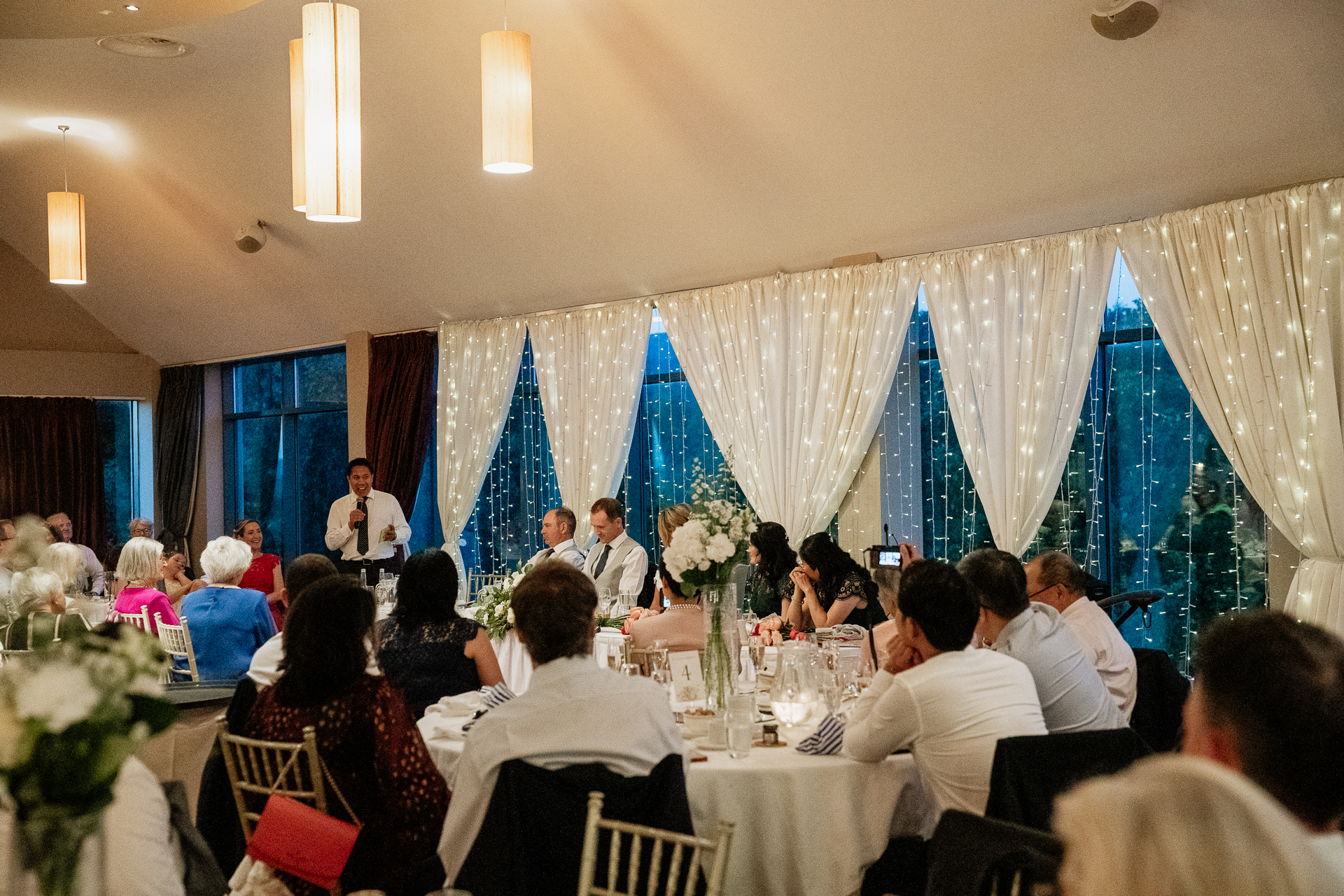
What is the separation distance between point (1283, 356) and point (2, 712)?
225 inches

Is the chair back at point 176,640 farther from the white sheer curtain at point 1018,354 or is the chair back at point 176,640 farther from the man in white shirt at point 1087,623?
the white sheer curtain at point 1018,354

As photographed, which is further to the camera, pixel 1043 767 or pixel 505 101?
pixel 505 101

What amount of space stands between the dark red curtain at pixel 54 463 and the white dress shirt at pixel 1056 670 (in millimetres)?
11399

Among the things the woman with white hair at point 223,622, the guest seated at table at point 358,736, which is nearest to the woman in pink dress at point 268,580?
the woman with white hair at point 223,622

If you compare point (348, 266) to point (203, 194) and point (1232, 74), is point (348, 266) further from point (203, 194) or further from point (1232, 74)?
point (1232, 74)

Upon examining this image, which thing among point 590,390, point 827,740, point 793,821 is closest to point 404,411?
point 590,390

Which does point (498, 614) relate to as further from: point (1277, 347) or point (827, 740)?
point (1277, 347)

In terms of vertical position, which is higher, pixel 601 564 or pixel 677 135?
pixel 677 135

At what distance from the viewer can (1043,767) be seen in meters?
2.92

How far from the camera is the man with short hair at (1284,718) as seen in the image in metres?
1.66

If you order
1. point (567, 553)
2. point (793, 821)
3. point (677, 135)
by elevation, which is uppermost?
point (677, 135)

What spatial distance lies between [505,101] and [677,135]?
243 cm

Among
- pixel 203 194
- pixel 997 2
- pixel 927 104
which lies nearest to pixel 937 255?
pixel 927 104

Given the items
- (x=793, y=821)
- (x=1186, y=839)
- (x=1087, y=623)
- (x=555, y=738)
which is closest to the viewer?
(x=1186, y=839)
